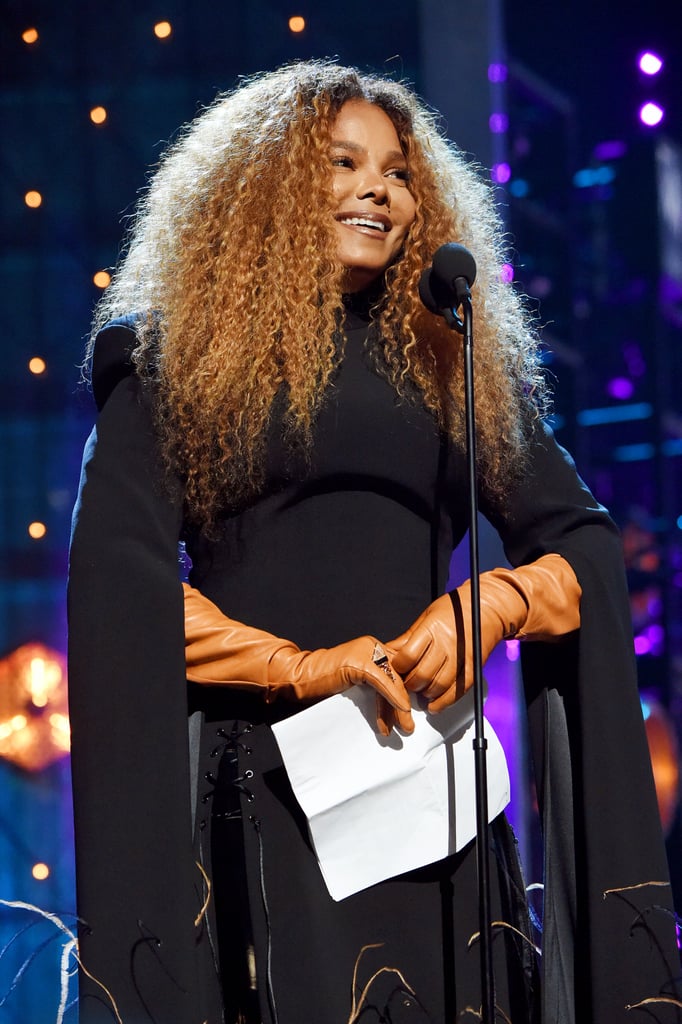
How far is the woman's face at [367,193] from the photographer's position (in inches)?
83.2

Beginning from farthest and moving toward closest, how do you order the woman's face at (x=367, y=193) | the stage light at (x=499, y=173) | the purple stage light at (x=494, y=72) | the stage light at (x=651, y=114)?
the stage light at (x=651, y=114)
the purple stage light at (x=494, y=72)
the stage light at (x=499, y=173)
the woman's face at (x=367, y=193)

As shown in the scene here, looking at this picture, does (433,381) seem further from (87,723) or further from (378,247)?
(87,723)

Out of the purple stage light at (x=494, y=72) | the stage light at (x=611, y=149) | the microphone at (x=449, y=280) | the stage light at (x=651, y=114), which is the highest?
the stage light at (x=651, y=114)

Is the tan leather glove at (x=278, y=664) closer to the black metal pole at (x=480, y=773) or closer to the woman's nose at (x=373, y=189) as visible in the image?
the black metal pole at (x=480, y=773)

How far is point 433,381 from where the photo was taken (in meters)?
2.11

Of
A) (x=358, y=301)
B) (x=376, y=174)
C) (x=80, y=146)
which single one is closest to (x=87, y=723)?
(x=358, y=301)

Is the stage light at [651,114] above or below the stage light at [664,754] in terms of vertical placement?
above

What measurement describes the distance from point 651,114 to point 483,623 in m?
4.32

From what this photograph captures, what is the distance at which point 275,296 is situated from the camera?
206 cm

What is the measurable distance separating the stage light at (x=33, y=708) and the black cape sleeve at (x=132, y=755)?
3409 mm

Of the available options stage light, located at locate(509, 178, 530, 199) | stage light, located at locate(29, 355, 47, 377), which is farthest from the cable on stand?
stage light, located at locate(509, 178, 530, 199)

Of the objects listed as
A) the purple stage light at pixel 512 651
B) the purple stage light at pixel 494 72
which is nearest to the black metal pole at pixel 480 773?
the purple stage light at pixel 512 651

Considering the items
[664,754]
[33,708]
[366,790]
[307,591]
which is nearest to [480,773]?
[366,790]

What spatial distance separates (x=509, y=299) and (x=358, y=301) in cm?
32
